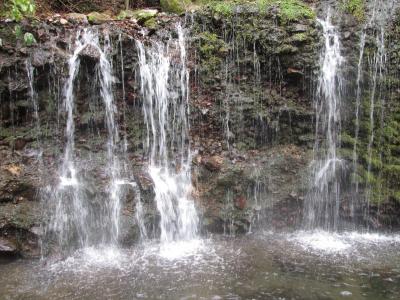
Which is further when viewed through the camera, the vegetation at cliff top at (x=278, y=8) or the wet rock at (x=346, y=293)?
the vegetation at cliff top at (x=278, y=8)

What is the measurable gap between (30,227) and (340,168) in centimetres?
565

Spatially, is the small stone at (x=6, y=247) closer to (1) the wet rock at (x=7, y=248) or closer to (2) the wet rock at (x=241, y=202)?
(1) the wet rock at (x=7, y=248)

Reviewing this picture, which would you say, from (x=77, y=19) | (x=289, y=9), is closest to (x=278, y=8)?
(x=289, y=9)

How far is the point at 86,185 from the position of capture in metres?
7.22

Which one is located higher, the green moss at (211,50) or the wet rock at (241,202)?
the green moss at (211,50)

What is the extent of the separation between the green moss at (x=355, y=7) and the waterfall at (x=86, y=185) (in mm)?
4866

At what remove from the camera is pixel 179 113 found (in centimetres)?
799

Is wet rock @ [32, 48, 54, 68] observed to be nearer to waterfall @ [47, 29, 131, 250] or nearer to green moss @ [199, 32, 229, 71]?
waterfall @ [47, 29, 131, 250]

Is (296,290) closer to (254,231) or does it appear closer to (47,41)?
(254,231)

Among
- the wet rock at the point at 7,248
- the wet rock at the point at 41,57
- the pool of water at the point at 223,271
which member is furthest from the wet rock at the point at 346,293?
the wet rock at the point at 41,57

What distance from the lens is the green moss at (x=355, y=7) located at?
8508 mm

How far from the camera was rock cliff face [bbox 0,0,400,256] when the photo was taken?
23.7 feet

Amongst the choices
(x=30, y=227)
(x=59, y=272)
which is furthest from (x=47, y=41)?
(x=59, y=272)

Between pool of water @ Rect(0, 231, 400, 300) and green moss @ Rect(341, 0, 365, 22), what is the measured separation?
450 centimetres
